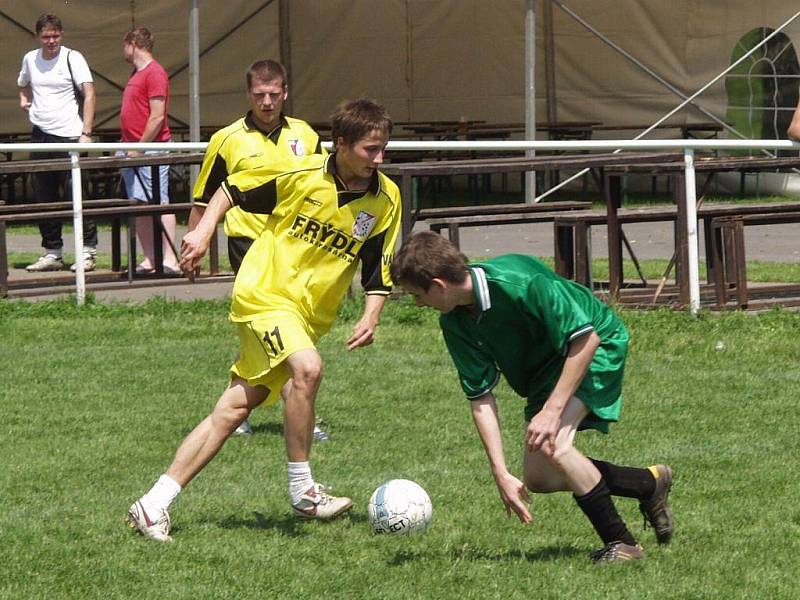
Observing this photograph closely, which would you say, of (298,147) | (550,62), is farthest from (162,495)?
(550,62)

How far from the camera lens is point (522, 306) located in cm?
487

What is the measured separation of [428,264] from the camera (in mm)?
4723

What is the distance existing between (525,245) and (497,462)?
1131cm

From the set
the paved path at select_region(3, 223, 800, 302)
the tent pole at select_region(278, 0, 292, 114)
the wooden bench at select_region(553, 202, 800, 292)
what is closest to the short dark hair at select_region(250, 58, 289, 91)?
the wooden bench at select_region(553, 202, 800, 292)

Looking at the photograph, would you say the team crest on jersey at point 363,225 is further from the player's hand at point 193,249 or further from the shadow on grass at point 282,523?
the shadow on grass at point 282,523

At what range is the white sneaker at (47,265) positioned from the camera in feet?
45.5

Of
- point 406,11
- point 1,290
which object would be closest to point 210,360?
point 1,290

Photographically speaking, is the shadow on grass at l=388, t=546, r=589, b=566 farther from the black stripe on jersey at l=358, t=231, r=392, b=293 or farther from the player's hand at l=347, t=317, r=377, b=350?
the black stripe on jersey at l=358, t=231, r=392, b=293

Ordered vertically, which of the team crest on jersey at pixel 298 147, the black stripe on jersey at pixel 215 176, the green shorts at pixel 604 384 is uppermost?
the team crest on jersey at pixel 298 147

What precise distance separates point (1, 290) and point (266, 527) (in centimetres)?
684

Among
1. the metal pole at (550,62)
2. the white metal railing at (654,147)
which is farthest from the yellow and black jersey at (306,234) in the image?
the metal pole at (550,62)

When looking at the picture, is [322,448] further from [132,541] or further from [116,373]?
[116,373]

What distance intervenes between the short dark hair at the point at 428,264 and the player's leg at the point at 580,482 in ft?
2.14

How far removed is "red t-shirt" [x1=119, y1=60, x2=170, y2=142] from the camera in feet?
42.8
